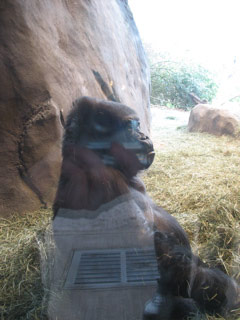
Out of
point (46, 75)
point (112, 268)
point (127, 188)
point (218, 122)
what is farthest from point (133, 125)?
point (218, 122)

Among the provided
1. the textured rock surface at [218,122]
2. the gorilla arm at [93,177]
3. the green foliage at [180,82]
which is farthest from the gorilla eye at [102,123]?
the textured rock surface at [218,122]

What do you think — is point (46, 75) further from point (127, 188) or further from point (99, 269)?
point (99, 269)

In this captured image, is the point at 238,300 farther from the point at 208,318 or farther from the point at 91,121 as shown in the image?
the point at 91,121

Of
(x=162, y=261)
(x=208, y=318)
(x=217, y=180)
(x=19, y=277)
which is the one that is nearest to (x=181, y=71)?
(x=217, y=180)

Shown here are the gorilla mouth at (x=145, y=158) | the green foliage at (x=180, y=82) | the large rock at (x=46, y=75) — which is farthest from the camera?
the green foliage at (x=180, y=82)

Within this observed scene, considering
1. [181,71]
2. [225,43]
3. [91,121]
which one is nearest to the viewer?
[91,121]

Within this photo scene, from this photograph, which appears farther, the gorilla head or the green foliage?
the green foliage

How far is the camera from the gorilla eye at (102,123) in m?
1.28

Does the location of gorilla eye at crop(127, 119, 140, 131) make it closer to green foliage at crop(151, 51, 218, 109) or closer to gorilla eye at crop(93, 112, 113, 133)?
gorilla eye at crop(93, 112, 113, 133)

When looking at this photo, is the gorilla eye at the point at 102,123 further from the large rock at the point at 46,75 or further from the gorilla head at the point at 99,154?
the large rock at the point at 46,75

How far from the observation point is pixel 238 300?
4.21 ft

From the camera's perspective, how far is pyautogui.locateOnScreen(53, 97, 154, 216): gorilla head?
1.20 meters

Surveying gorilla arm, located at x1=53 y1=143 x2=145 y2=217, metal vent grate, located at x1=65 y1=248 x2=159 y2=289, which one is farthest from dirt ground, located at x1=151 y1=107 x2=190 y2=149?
metal vent grate, located at x1=65 y1=248 x2=159 y2=289

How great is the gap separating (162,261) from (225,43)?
127 cm
